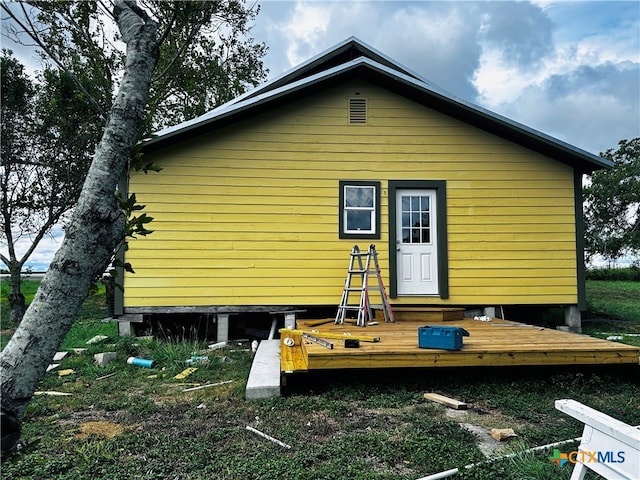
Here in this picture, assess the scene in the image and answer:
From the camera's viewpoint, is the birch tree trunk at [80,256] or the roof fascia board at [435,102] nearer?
the birch tree trunk at [80,256]

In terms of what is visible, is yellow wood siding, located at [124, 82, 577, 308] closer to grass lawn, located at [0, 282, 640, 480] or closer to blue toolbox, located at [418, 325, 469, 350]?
grass lawn, located at [0, 282, 640, 480]

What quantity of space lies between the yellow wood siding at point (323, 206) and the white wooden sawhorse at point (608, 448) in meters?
5.50

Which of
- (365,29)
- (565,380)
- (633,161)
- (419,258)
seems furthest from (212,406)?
(633,161)

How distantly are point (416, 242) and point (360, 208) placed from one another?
1.08 metres

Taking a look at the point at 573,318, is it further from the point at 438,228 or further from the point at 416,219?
the point at 416,219

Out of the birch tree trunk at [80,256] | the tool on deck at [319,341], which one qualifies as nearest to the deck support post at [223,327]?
the tool on deck at [319,341]

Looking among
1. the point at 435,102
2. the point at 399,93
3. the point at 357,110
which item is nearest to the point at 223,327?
the point at 357,110

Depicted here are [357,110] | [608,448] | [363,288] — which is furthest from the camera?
[357,110]

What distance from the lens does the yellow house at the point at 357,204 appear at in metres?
7.01

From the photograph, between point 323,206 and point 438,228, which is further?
point 438,228

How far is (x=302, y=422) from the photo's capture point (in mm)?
3246

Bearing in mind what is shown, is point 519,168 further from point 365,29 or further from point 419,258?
point 365,29

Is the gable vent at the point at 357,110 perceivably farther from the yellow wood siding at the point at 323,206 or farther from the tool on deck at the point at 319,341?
the tool on deck at the point at 319,341

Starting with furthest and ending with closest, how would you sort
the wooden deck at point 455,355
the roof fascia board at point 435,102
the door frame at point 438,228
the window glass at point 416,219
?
the window glass at point 416,219 → the door frame at point 438,228 → the roof fascia board at point 435,102 → the wooden deck at point 455,355
